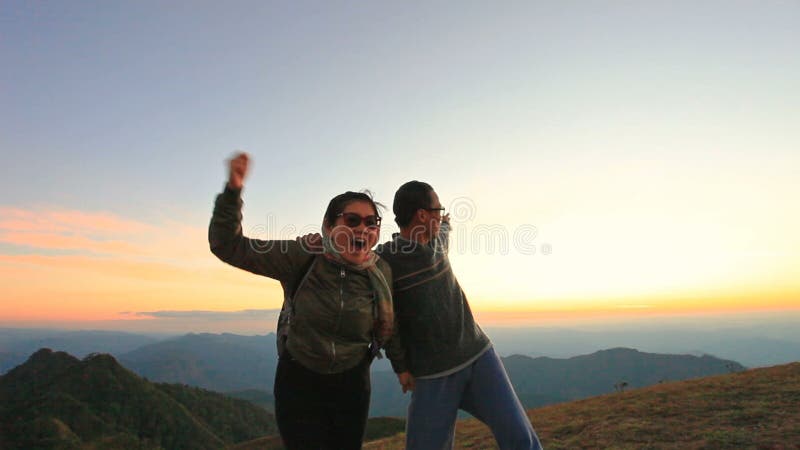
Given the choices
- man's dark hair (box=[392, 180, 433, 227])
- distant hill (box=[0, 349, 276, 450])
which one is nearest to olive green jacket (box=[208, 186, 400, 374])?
man's dark hair (box=[392, 180, 433, 227])

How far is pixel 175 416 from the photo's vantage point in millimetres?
109125

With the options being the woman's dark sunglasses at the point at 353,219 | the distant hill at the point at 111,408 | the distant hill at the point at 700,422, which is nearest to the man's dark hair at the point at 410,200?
the woman's dark sunglasses at the point at 353,219

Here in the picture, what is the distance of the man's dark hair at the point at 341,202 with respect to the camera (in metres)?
3.92

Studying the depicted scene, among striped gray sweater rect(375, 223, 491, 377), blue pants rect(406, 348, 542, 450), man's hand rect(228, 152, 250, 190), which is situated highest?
man's hand rect(228, 152, 250, 190)

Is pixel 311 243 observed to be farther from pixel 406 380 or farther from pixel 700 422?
pixel 700 422

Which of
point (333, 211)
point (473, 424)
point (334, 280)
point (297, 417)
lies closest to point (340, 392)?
point (297, 417)

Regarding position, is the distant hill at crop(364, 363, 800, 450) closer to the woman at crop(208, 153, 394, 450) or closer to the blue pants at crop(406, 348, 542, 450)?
the blue pants at crop(406, 348, 542, 450)

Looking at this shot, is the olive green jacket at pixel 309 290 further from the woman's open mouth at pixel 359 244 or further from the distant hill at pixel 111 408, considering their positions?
the distant hill at pixel 111 408

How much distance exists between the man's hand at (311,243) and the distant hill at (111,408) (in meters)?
96.4

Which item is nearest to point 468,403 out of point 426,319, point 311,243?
point 426,319

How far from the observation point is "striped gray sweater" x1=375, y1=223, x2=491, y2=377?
446cm

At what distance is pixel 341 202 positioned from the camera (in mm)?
3951

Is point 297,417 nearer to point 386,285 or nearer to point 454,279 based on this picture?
point 386,285

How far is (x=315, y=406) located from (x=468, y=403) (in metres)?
1.62
